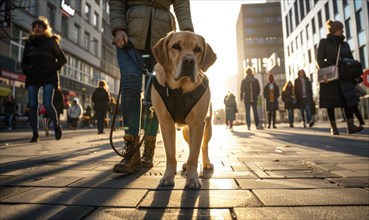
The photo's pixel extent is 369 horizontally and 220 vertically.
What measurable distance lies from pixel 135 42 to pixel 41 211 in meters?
2.01

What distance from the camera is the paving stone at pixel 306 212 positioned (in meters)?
1.36

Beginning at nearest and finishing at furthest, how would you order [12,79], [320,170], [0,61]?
[320,170]
[0,61]
[12,79]

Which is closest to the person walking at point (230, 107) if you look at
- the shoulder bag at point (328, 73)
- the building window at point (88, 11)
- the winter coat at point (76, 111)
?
the shoulder bag at point (328, 73)

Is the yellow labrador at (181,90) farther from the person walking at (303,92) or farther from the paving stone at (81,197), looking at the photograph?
the person walking at (303,92)

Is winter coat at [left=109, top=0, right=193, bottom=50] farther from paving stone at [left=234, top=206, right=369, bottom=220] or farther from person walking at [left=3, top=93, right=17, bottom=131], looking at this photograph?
person walking at [left=3, top=93, right=17, bottom=131]

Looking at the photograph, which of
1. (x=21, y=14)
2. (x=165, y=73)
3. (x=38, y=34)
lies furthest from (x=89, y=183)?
(x=21, y=14)

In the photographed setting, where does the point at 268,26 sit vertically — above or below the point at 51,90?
above

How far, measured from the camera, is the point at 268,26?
255 ft

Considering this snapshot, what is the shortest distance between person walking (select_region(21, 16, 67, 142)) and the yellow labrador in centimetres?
403

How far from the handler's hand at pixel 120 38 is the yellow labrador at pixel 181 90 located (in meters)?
0.59

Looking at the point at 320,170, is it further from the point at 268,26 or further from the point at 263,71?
the point at 268,26

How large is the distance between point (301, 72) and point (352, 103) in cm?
585

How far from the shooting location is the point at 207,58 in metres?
2.53

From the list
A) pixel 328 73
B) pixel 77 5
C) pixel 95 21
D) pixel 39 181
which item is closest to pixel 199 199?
pixel 39 181
